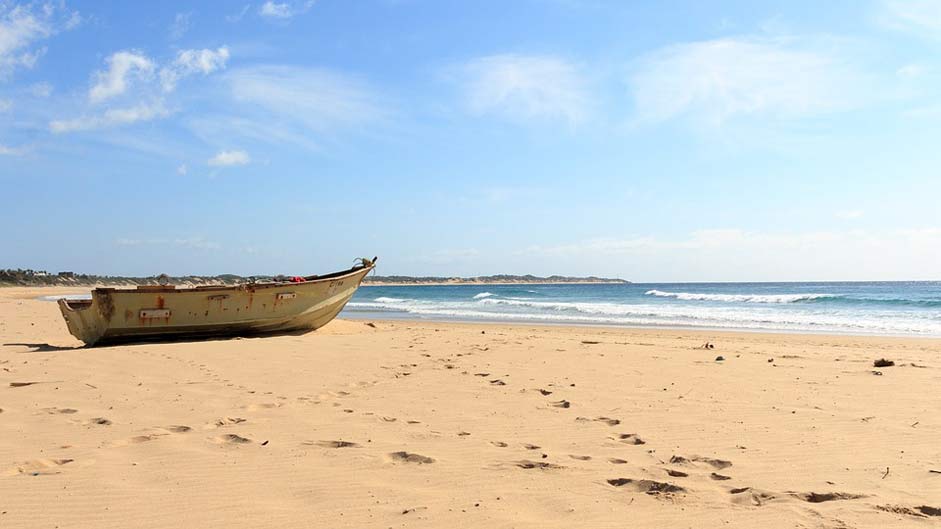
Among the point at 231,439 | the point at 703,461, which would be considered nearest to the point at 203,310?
the point at 231,439

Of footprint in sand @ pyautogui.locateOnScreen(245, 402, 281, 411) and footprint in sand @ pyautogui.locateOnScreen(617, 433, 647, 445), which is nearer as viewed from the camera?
footprint in sand @ pyautogui.locateOnScreen(617, 433, 647, 445)

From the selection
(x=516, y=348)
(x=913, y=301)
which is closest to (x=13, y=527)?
(x=516, y=348)

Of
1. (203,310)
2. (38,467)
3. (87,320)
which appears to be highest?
(203,310)

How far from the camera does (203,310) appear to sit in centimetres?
1148

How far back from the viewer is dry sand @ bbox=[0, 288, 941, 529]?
3.09 m

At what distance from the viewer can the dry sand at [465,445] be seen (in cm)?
309

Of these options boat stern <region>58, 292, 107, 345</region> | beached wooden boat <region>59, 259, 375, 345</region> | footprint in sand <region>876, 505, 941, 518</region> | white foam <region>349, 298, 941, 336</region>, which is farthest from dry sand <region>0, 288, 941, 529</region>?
white foam <region>349, 298, 941, 336</region>

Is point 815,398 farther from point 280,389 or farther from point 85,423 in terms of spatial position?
point 85,423

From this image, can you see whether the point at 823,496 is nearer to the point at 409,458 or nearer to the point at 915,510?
the point at 915,510

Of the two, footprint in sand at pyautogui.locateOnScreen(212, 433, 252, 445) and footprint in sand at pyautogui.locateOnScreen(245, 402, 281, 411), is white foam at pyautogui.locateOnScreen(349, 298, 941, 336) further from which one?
footprint in sand at pyautogui.locateOnScreen(212, 433, 252, 445)

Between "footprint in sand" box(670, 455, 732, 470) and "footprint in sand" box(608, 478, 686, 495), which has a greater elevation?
"footprint in sand" box(670, 455, 732, 470)

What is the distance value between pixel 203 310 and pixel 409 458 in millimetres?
8704

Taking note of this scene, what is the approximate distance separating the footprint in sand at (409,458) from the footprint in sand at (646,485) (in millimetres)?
1080

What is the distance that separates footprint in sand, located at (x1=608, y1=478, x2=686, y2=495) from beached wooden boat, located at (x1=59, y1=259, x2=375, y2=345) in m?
9.38
